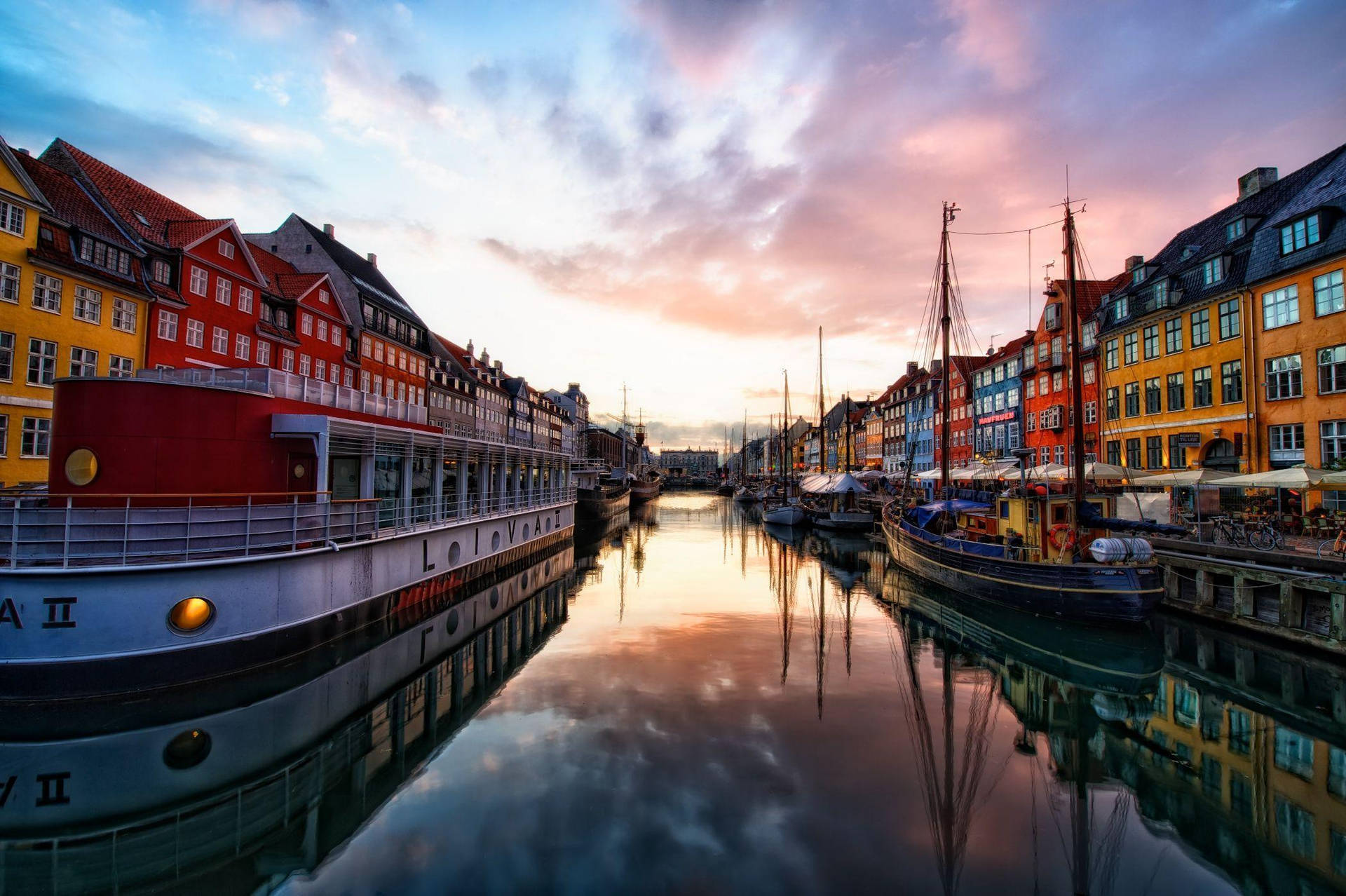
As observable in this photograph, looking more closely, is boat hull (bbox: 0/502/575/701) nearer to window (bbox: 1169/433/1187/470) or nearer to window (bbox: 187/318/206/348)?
window (bbox: 187/318/206/348)

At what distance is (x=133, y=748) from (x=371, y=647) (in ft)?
18.8

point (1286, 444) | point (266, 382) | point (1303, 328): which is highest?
point (1303, 328)

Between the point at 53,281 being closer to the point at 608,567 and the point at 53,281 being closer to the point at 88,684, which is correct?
the point at 88,684

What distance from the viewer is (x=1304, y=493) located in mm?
23344

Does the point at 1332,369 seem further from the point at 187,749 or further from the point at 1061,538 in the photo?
the point at 187,749

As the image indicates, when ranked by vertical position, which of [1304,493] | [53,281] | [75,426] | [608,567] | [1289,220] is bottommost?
[608,567]

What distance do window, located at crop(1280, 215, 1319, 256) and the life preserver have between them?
16.5 m

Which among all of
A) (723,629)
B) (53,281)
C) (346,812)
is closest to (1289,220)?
(723,629)

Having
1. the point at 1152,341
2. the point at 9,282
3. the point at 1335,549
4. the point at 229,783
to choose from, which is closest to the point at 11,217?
the point at 9,282

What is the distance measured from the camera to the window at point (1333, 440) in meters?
22.5

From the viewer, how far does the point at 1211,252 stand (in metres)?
30.7

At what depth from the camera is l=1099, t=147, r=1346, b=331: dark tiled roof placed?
27.7 metres

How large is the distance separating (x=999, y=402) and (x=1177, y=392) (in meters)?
23.1

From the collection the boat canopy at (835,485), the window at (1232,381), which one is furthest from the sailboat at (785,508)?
the window at (1232,381)
